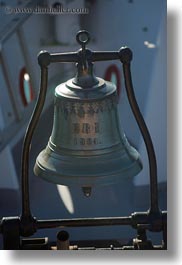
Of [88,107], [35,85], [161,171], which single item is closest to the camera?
[88,107]

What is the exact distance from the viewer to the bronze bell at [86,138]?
1.31 metres

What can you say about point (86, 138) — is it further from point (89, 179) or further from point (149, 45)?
point (149, 45)

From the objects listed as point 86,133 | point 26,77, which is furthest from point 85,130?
point 26,77

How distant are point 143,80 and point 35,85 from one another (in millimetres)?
334

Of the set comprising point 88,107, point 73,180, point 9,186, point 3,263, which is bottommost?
point 3,263

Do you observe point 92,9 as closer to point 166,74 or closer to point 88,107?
point 166,74

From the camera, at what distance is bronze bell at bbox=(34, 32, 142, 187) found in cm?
131

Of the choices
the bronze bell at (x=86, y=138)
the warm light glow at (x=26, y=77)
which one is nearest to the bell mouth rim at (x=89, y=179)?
the bronze bell at (x=86, y=138)

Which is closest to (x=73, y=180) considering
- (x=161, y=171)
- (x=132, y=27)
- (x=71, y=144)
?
(x=71, y=144)

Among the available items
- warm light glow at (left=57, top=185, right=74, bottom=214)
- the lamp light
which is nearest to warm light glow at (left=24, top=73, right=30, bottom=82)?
warm light glow at (left=57, top=185, right=74, bottom=214)

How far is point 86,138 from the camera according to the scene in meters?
1.37

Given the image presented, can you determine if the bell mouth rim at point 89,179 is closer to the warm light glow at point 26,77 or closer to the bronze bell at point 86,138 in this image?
the bronze bell at point 86,138

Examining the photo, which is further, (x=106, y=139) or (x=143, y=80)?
(x=143, y=80)

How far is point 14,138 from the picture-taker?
2.05 m
